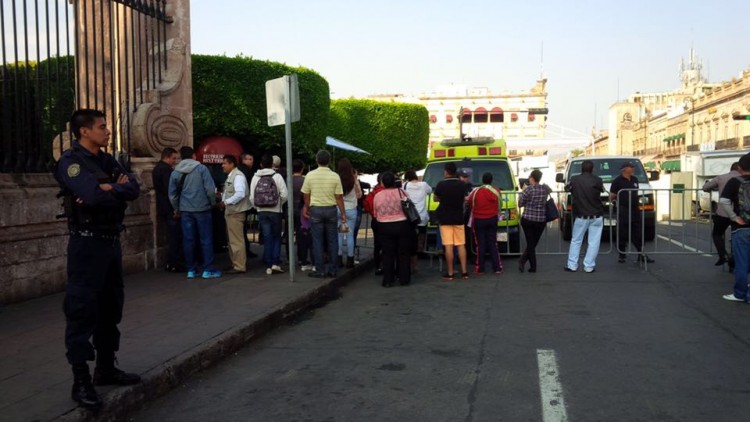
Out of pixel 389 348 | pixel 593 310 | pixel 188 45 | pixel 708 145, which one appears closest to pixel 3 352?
pixel 389 348

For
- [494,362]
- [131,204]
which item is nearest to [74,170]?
[494,362]

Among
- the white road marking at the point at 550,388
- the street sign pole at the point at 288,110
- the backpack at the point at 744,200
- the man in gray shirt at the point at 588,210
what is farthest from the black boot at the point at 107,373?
the man in gray shirt at the point at 588,210

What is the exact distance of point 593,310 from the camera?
7.41 meters

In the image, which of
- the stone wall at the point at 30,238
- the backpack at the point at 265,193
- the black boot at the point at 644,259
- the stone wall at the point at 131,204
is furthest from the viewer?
the black boot at the point at 644,259

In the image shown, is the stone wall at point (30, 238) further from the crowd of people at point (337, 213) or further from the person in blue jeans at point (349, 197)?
the person in blue jeans at point (349, 197)

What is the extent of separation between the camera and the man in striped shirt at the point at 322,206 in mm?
9156

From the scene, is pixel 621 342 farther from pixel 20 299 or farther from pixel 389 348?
pixel 20 299

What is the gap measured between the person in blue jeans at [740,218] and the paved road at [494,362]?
1.00 ft

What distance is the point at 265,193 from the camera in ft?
31.1

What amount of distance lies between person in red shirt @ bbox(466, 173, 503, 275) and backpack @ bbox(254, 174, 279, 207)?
3.24 meters

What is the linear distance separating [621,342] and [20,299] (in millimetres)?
6488

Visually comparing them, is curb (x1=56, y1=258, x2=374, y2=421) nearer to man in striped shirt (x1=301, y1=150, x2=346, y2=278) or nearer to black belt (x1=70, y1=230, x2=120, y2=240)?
black belt (x1=70, y1=230, x2=120, y2=240)

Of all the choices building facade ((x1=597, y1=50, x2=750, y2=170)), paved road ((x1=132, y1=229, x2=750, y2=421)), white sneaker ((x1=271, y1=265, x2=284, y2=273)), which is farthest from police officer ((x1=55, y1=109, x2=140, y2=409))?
building facade ((x1=597, y1=50, x2=750, y2=170))

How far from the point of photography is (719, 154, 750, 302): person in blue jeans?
746 centimetres
